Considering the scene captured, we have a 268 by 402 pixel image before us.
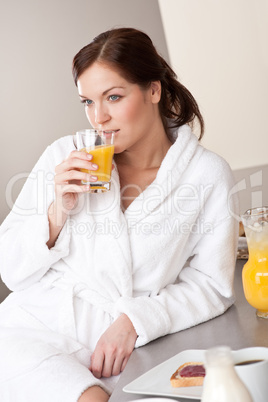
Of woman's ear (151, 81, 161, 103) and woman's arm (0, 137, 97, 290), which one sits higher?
woman's ear (151, 81, 161, 103)

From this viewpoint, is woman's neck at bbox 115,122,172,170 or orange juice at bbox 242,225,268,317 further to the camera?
woman's neck at bbox 115,122,172,170

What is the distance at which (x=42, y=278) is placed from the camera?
164 cm

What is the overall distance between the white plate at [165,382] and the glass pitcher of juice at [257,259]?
0.90ft

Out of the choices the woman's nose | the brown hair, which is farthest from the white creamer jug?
the brown hair

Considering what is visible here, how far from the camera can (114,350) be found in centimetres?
137

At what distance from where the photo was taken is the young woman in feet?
4.94

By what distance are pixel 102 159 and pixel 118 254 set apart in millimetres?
278

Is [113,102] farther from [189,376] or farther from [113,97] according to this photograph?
[189,376]

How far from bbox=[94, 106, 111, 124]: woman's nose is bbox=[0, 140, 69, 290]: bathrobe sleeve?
20 centimetres

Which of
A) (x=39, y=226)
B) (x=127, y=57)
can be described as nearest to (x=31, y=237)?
(x=39, y=226)

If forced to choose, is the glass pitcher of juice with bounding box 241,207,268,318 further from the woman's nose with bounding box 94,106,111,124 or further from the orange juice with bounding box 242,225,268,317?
the woman's nose with bounding box 94,106,111,124

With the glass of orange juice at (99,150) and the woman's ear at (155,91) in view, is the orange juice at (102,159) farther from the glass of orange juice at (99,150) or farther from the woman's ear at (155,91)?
the woman's ear at (155,91)

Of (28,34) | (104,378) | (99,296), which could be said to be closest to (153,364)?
(104,378)

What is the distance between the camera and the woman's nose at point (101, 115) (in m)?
1.59
